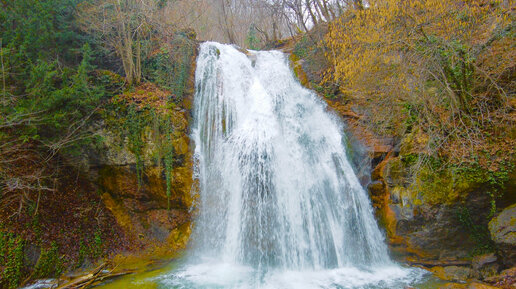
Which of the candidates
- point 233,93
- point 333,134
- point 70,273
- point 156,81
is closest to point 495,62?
point 333,134

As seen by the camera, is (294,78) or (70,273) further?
(294,78)

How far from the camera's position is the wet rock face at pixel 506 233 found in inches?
202

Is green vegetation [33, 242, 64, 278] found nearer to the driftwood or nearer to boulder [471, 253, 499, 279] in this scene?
the driftwood

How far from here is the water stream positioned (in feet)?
20.3

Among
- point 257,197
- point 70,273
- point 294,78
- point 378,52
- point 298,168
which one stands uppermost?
point 294,78

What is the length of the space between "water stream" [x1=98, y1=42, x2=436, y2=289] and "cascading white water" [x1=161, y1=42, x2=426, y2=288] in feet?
0.08

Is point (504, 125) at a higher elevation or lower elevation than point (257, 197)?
higher

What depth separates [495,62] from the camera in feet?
19.6

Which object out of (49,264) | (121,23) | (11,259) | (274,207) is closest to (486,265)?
(274,207)

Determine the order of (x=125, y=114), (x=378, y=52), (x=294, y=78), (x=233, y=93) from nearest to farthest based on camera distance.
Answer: (x=378, y=52) → (x=125, y=114) → (x=233, y=93) → (x=294, y=78)

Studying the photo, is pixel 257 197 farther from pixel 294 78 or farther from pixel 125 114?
pixel 294 78

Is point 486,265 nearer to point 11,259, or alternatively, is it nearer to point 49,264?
point 49,264

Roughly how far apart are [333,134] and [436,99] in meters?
3.23

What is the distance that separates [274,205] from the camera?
7094 millimetres
